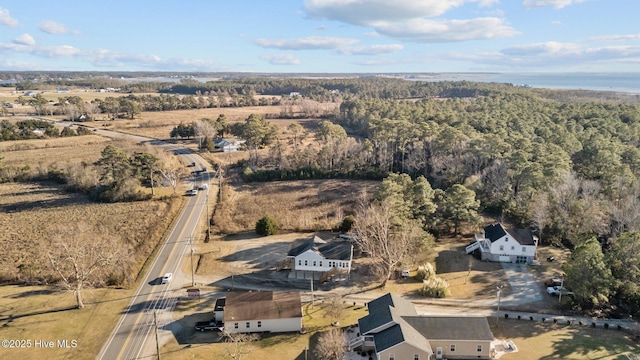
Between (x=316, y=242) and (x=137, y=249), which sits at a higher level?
(x=316, y=242)

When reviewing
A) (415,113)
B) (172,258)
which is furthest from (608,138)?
(172,258)

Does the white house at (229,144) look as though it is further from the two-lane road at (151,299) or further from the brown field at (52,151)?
the two-lane road at (151,299)

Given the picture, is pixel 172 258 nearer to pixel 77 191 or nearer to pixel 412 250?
pixel 412 250

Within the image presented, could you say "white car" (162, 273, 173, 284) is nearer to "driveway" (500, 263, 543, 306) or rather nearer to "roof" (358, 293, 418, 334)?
"roof" (358, 293, 418, 334)

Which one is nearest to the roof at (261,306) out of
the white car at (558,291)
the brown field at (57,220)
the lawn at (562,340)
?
the brown field at (57,220)

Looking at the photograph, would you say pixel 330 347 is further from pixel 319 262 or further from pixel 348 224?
pixel 348 224

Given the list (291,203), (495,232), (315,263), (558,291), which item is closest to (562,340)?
(558,291)
